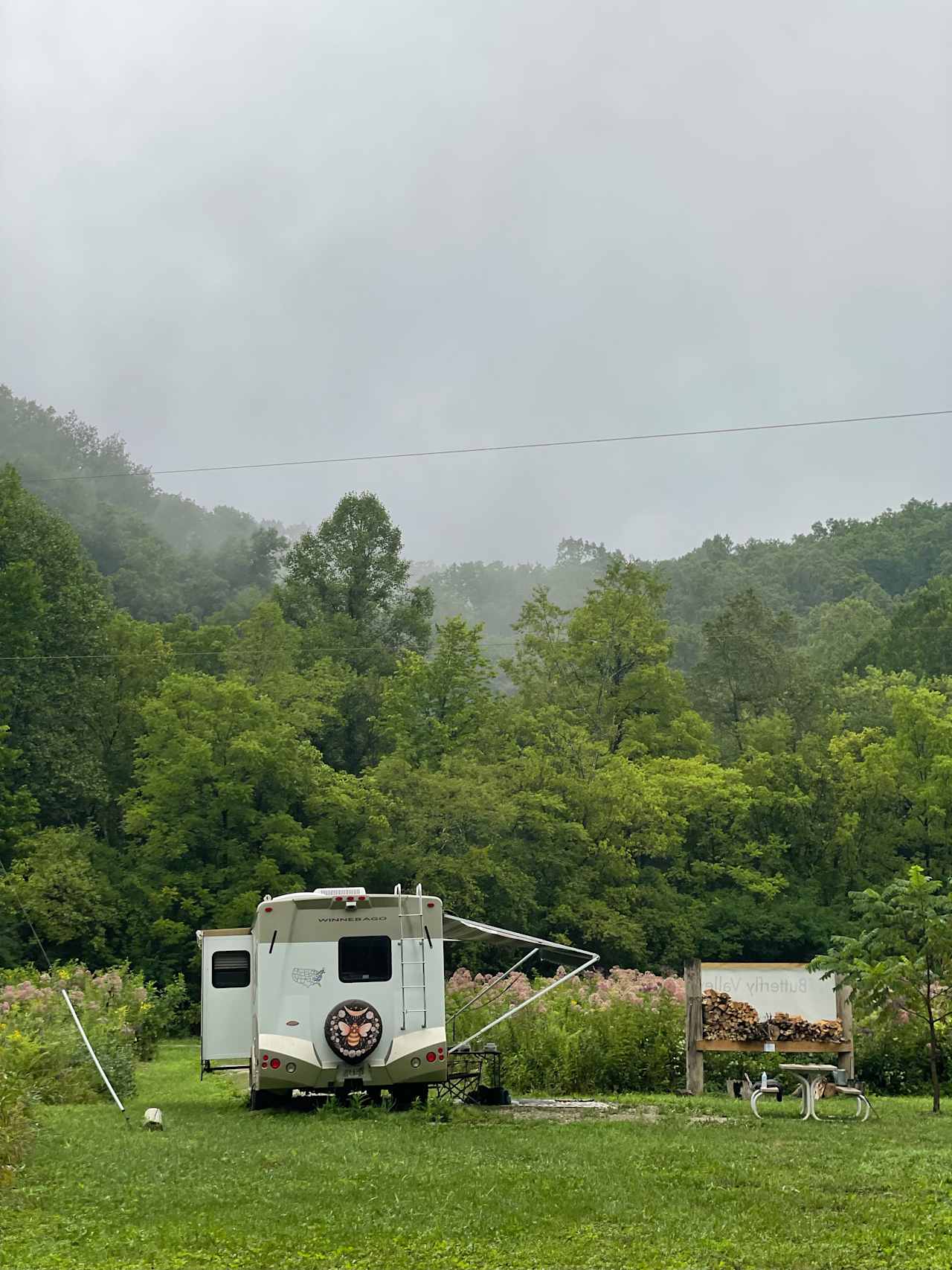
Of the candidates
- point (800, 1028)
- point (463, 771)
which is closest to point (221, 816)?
point (463, 771)

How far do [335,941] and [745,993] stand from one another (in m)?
5.47

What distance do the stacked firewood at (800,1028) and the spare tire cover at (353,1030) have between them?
5.14 metres

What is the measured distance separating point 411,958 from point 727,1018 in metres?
4.30

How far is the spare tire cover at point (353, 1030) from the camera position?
18328mm

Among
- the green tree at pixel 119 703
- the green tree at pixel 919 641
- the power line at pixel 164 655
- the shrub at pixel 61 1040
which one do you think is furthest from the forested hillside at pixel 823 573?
the shrub at pixel 61 1040

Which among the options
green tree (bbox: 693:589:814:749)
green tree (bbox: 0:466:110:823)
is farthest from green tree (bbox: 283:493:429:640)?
green tree (bbox: 0:466:110:823)

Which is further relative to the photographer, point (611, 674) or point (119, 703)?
point (611, 674)

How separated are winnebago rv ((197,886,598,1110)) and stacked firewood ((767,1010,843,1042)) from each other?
4329 mm

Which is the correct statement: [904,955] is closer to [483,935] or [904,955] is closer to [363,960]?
[483,935]

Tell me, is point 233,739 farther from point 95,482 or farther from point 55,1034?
point 95,482

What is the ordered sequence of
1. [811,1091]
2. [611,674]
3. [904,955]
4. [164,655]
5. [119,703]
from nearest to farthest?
[811,1091], [904,955], [119,703], [611,674], [164,655]

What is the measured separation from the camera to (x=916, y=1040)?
22.3 metres

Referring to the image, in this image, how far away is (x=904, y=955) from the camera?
19109 mm

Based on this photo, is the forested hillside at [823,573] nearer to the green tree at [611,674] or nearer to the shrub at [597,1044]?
the green tree at [611,674]
